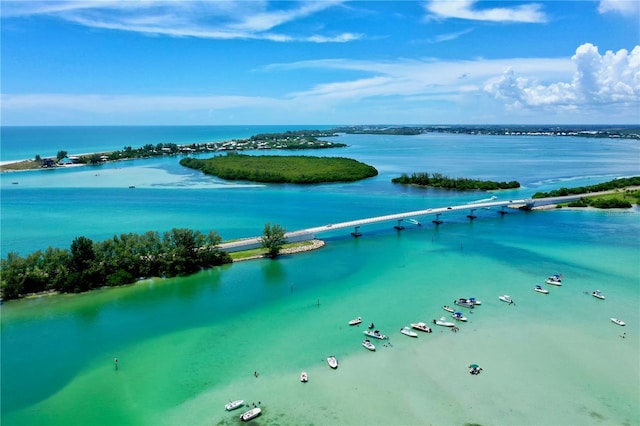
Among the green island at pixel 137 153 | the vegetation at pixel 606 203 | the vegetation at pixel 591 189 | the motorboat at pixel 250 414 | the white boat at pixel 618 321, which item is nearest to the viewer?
the motorboat at pixel 250 414

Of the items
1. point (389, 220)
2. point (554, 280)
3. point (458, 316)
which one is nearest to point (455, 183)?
point (389, 220)

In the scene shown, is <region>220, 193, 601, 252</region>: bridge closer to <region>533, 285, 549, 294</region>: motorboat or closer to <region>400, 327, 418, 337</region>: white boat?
<region>400, 327, 418, 337</region>: white boat

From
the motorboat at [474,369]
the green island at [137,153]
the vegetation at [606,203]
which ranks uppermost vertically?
the green island at [137,153]

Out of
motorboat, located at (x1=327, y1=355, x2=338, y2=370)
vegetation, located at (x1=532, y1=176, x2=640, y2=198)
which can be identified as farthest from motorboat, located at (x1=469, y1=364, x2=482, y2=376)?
vegetation, located at (x1=532, y1=176, x2=640, y2=198)

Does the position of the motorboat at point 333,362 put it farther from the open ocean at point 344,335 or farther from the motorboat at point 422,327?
the motorboat at point 422,327

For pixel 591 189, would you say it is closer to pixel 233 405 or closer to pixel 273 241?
pixel 273 241

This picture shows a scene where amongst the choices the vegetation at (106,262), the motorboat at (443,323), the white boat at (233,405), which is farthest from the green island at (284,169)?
the white boat at (233,405)

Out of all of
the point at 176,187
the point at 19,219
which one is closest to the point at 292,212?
the point at 176,187

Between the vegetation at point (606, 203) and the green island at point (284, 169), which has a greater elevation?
the green island at point (284, 169)
